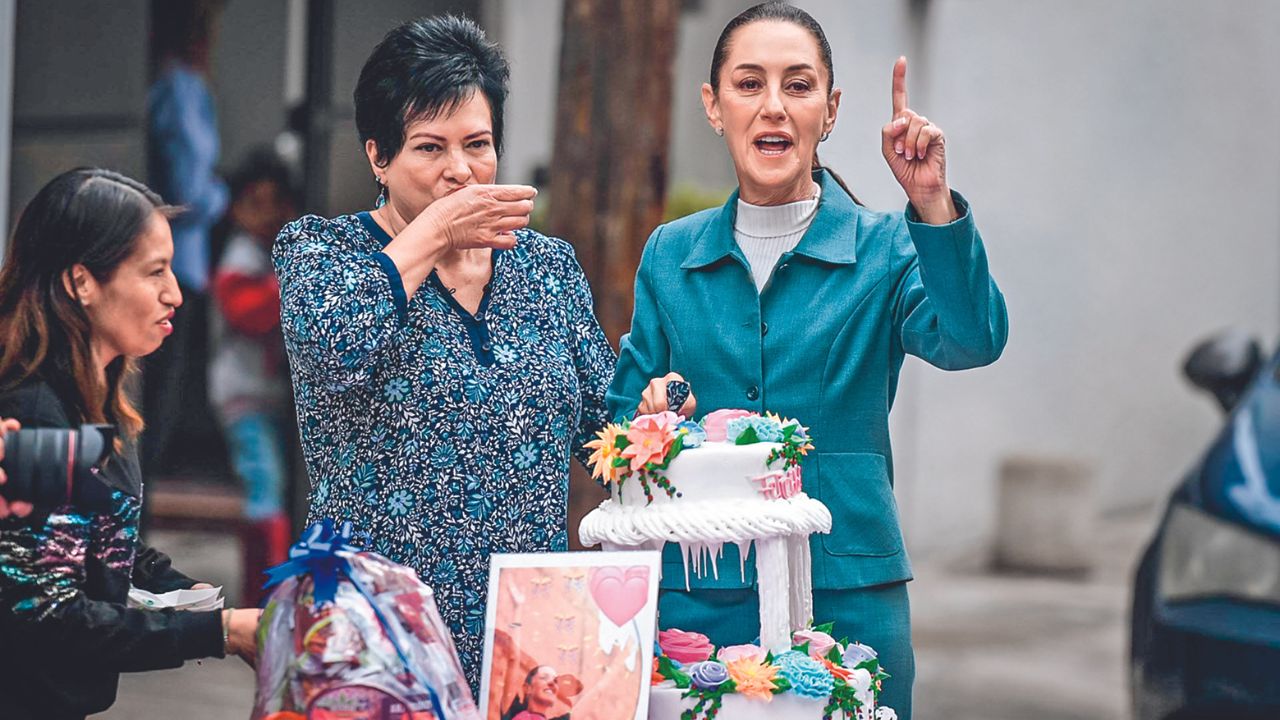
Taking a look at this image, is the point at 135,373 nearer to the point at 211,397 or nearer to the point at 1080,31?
the point at 211,397

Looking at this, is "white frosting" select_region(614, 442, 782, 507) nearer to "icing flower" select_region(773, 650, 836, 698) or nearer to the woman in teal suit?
the woman in teal suit

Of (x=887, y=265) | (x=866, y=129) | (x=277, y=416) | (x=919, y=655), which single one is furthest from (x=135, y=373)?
(x=866, y=129)

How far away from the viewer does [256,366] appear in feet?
24.9

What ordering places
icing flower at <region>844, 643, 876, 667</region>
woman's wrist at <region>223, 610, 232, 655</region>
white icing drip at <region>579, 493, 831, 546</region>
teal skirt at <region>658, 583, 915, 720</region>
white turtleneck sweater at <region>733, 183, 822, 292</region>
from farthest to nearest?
white turtleneck sweater at <region>733, 183, 822, 292</region> → teal skirt at <region>658, 583, 915, 720</region> → icing flower at <region>844, 643, 876, 667</region> → white icing drip at <region>579, 493, 831, 546</region> → woman's wrist at <region>223, 610, 232, 655</region>

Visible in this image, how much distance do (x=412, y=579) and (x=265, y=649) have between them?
25 centimetres

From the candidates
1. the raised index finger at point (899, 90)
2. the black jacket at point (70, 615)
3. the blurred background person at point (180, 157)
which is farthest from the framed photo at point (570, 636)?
the blurred background person at point (180, 157)

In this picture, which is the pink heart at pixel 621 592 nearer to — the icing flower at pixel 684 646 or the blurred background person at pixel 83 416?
the icing flower at pixel 684 646

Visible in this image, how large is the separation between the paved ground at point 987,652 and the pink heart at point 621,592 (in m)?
4.38

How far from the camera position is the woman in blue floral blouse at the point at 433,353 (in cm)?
268

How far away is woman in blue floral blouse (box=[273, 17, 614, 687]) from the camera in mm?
2680

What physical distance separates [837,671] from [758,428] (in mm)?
443

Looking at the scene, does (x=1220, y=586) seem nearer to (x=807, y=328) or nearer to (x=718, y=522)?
(x=807, y=328)

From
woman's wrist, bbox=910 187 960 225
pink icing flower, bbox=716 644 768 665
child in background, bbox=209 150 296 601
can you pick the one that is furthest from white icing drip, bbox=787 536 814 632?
child in background, bbox=209 150 296 601

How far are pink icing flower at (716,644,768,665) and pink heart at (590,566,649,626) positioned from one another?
20 centimetres
